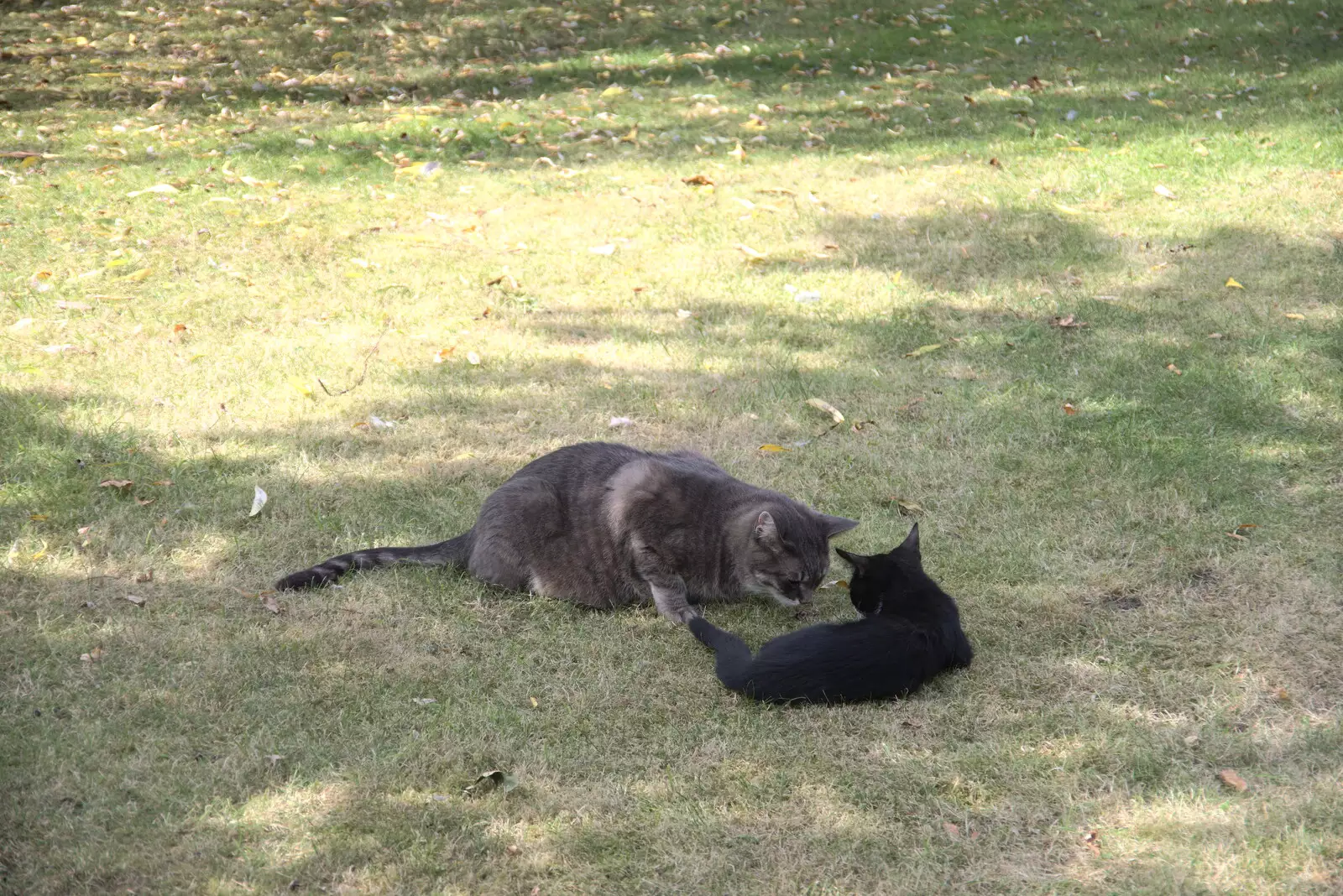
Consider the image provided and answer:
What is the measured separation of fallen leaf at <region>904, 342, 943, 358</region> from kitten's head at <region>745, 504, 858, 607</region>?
93.3 inches

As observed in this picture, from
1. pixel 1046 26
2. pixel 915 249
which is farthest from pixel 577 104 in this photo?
pixel 1046 26

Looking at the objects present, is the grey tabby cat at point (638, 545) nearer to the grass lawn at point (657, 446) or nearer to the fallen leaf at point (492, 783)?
the grass lawn at point (657, 446)

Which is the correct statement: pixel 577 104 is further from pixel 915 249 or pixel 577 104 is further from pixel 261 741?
pixel 261 741

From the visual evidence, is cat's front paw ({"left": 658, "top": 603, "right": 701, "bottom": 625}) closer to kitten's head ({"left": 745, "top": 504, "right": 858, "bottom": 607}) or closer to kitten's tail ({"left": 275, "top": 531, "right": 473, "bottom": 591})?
kitten's head ({"left": 745, "top": 504, "right": 858, "bottom": 607})

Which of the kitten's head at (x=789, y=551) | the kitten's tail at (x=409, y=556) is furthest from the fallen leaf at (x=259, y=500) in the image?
the kitten's head at (x=789, y=551)

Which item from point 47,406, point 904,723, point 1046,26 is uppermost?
point 1046,26

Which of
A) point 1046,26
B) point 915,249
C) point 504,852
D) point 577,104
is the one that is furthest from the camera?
point 1046,26

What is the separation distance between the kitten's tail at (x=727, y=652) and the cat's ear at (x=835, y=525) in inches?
21.8

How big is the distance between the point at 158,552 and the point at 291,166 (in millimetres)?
5401

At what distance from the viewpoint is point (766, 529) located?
4371 mm

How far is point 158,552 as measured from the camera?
4.75 meters

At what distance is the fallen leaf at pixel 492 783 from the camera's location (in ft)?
11.5

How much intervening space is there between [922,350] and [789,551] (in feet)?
8.92

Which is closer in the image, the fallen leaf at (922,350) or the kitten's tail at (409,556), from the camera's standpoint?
the kitten's tail at (409,556)
